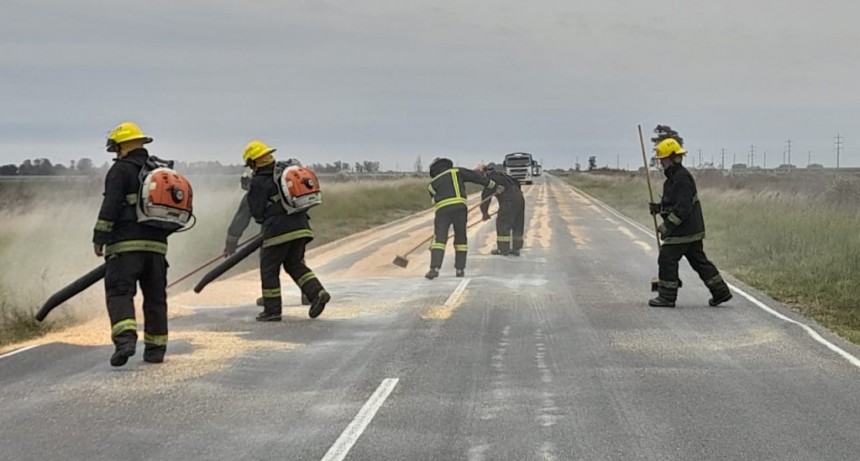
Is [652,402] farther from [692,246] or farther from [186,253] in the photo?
[186,253]

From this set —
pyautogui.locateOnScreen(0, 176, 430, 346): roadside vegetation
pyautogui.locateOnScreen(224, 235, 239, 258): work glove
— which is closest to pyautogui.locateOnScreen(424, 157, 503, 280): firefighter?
pyautogui.locateOnScreen(224, 235, 239, 258): work glove

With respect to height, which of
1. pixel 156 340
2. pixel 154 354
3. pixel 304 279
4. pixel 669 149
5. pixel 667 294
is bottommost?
pixel 667 294

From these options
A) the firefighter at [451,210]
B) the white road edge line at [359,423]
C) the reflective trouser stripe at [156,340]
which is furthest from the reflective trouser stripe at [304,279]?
the firefighter at [451,210]

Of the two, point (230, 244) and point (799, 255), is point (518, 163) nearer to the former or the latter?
point (799, 255)

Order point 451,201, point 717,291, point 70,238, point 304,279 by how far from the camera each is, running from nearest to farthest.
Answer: point 304,279
point 717,291
point 451,201
point 70,238

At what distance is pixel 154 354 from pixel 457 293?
17.0 ft

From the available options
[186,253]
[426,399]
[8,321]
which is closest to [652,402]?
[426,399]

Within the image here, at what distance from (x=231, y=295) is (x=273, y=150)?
10.5ft

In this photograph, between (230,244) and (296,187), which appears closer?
(296,187)

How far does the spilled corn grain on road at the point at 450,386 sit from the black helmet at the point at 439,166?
360 centimetres

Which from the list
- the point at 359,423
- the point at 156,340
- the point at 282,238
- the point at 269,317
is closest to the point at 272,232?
the point at 282,238

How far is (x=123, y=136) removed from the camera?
761 cm

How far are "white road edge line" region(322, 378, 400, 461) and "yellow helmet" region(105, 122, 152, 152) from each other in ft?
9.74

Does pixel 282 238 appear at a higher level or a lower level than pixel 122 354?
higher
